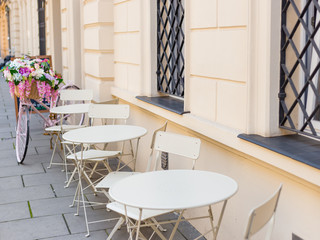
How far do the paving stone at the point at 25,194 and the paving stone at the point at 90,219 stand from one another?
75 cm

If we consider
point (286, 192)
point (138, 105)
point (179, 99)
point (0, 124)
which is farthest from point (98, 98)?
point (286, 192)

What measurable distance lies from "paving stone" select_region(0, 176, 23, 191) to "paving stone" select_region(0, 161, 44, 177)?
179mm

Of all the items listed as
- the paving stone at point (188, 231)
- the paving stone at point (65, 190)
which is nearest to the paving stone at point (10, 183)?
the paving stone at point (65, 190)

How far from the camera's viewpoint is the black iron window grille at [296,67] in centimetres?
347

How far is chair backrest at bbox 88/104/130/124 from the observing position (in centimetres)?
591

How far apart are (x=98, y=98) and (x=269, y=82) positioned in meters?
4.45

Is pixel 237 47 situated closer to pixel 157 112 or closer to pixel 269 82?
pixel 269 82

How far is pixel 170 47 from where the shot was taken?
18.3 ft

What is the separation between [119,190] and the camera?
129 inches

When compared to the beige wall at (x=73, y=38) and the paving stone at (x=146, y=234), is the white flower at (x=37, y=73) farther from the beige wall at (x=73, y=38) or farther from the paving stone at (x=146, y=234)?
the paving stone at (x=146, y=234)

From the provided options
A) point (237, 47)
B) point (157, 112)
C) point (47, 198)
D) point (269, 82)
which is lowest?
point (47, 198)

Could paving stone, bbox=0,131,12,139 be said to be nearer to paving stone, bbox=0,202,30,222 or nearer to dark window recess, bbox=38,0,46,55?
paving stone, bbox=0,202,30,222

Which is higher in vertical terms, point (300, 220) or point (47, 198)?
point (300, 220)

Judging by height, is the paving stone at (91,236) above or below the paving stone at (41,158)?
below
